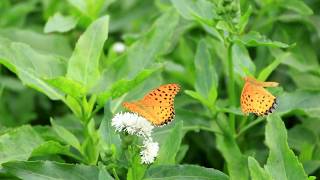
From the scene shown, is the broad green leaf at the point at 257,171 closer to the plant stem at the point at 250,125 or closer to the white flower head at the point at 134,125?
the white flower head at the point at 134,125

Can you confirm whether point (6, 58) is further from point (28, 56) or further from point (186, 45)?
point (186, 45)

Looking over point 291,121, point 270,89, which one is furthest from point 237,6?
point 291,121

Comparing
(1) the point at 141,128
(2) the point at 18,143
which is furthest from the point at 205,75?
(2) the point at 18,143

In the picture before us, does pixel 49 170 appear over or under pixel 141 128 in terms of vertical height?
under

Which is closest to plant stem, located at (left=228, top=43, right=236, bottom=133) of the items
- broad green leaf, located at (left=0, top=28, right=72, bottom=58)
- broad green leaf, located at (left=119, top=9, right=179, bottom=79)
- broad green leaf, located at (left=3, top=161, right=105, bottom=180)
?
broad green leaf, located at (left=119, top=9, right=179, bottom=79)

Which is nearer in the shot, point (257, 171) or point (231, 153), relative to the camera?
point (257, 171)

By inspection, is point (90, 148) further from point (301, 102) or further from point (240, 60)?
point (301, 102)

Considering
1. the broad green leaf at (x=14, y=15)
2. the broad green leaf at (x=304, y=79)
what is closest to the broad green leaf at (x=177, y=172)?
the broad green leaf at (x=304, y=79)
